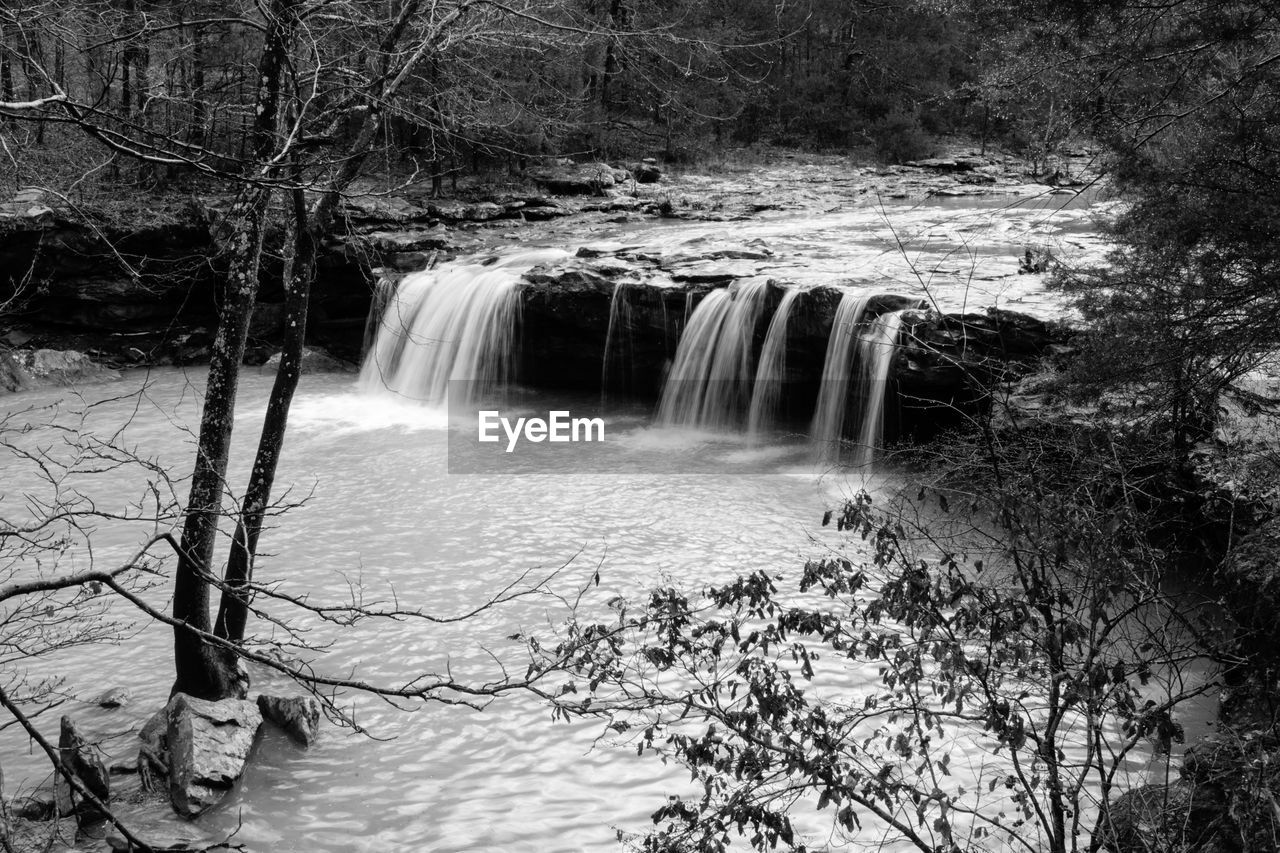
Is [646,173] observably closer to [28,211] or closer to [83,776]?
[28,211]

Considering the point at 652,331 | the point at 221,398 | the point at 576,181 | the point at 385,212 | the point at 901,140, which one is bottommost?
the point at 221,398

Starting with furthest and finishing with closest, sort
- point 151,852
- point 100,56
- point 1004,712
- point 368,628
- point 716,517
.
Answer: point 100,56, point 716,517, point 368,628, point 1004,712, point 151,852

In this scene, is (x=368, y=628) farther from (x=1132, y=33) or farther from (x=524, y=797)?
(x=1132, y=33)

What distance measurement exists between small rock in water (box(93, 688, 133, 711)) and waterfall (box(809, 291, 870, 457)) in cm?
829

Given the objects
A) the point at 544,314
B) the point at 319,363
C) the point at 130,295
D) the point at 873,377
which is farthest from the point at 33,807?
the point at 130,295

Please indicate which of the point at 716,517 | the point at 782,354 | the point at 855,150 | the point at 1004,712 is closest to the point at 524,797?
the point at 1004,712

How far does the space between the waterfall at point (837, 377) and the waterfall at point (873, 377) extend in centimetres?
23

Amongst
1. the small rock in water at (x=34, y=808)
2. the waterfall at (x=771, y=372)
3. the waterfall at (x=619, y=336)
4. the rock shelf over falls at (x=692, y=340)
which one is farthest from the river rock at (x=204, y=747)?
the waterfall at (x=619, y=336)

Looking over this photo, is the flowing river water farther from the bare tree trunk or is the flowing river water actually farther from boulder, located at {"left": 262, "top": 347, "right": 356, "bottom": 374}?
boulder, located at {"left": 262, "top": 347, "right": 356, "bottom": 374}

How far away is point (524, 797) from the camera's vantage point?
6031 mm

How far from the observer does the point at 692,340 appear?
45.6ft

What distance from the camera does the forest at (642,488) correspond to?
12.6 feet

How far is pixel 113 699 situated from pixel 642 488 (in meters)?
5.87

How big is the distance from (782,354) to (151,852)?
37.5ft
